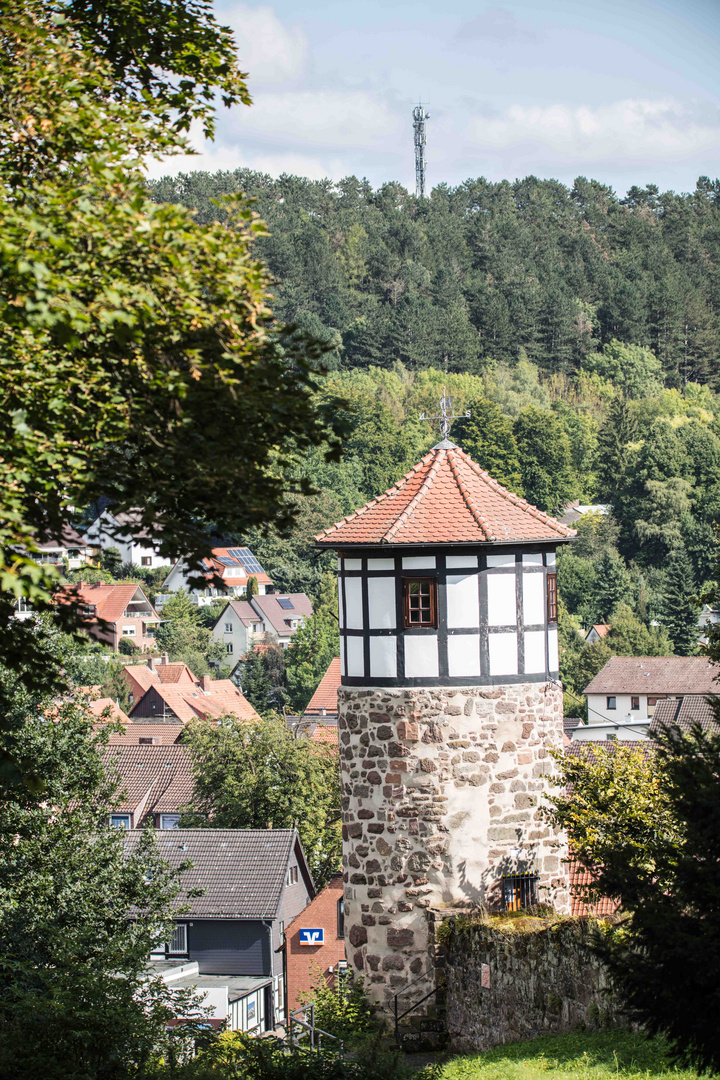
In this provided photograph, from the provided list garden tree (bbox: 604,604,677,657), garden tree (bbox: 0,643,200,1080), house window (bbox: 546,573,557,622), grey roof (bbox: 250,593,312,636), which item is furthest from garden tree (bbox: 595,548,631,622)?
garden tree (bbox: 0,643,200,1080)

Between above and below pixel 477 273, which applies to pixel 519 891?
below

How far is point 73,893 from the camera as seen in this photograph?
47.8 ft

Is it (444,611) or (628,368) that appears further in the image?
(628,368)

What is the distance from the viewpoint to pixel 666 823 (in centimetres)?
1406

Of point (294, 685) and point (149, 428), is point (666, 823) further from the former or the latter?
point (294, 685)

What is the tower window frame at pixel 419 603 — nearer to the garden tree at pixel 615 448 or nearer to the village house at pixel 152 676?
the village house at pixel 152 676

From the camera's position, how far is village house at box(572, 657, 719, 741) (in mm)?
59594

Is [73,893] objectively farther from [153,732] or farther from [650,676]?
[650,676]

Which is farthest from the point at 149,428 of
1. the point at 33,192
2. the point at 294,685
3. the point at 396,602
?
the point at 294,685

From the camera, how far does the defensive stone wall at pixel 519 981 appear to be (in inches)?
504

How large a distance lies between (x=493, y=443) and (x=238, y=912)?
64.0 meters

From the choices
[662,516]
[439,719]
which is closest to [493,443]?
[662,516]

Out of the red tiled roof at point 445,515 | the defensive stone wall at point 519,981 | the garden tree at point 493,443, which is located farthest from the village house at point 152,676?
the defensive stone wall at point 519,981

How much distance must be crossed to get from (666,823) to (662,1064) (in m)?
3.54
